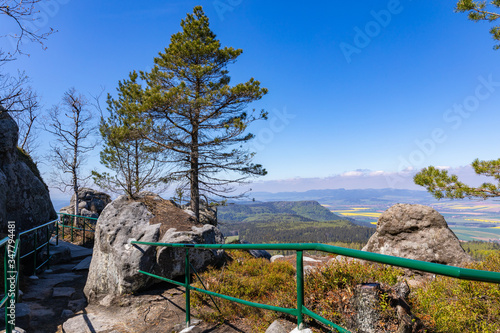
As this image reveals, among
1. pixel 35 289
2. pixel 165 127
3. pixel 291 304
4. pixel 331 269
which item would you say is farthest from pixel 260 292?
pixel 165 127

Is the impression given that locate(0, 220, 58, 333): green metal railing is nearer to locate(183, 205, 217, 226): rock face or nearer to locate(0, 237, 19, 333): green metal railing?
locate(0, 237, 19, 333): green metal railing

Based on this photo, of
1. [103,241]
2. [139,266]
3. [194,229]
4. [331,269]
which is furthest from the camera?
[194,229]

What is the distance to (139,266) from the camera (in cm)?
538

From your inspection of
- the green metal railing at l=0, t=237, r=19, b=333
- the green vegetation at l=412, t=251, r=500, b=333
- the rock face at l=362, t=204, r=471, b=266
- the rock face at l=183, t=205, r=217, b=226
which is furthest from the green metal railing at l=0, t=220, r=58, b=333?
the rock face at l=362, t=204, r=471, b=266

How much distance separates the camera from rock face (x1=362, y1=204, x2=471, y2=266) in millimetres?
6734

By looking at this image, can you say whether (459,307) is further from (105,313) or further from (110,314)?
(105,313)

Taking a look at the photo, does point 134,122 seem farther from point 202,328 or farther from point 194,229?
point 202,328

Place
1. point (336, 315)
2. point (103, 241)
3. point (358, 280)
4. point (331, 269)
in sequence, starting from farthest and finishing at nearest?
point (103, 241), point (331, 269), point (358, 280), point (336, 315)

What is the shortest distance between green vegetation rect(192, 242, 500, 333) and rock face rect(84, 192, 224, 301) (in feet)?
3.64

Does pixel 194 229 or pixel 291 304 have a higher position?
pixel 194 229

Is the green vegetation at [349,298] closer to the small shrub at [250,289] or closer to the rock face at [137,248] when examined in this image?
the small shrub at [250,289]

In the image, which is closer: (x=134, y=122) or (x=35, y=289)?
(x=35, y=289)

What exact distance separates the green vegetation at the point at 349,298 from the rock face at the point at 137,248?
1.11m

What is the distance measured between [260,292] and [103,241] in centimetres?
386
